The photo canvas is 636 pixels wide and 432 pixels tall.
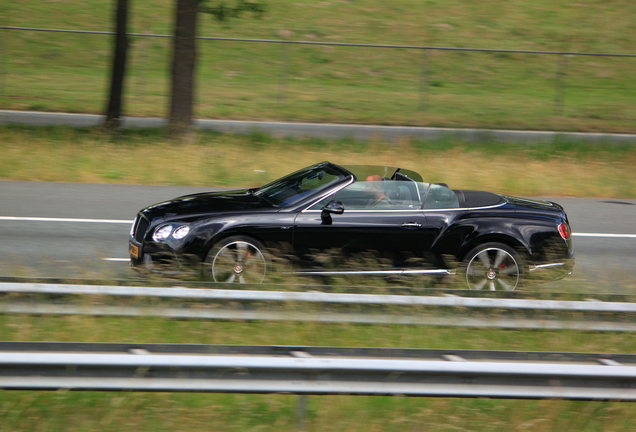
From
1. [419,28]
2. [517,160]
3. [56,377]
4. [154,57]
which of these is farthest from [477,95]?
[56,377]

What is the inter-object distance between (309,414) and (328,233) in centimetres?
289

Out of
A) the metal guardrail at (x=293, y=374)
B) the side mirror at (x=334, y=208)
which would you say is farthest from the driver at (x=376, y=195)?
the metal guardrail at (x=293, y=374)

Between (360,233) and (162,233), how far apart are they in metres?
1.96

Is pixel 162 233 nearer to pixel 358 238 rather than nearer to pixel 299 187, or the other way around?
pixel 299 187

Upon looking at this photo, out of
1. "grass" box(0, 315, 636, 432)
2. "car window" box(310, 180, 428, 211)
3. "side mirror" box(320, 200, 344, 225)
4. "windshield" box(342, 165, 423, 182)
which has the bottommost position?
"grass" box(0, 315, 636, 432)

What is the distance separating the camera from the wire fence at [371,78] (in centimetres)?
2284

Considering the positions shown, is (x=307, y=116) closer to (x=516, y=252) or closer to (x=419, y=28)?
(x=419, y=28)

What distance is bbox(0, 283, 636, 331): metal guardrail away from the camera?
183 inches

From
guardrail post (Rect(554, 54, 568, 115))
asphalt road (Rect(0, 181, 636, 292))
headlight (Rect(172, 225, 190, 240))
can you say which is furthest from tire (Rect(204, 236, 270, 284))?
guardrail post (Rect(554, 54, 568, 115))

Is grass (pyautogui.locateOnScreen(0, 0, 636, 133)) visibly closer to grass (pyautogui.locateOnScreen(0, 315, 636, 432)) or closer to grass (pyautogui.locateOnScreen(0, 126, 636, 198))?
grass (pyautogui.locateOnScreen(0, 126, 636, 198))

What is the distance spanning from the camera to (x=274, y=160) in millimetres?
13977

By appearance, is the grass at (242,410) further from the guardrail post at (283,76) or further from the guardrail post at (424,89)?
the guardrail post at (424,89)

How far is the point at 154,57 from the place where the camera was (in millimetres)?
26141

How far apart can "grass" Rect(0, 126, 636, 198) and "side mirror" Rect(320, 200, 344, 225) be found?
6.13 m
